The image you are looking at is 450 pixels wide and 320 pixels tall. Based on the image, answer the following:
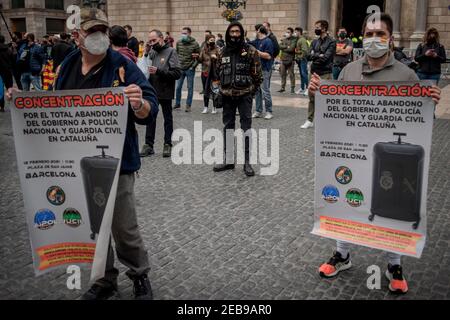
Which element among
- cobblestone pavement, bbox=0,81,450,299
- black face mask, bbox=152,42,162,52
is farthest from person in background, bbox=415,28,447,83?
black face mask, bbox=152,42,162,52

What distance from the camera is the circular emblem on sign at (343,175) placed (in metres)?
3.33

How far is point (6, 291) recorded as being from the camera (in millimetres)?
3340

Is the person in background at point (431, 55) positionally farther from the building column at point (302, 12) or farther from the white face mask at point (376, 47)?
the building column at point (302, 12)

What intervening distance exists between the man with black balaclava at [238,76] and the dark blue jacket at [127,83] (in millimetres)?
3370

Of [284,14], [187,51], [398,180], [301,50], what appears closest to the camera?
[398,180]

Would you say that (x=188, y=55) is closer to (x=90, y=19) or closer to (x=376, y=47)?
(x=376, y=47)

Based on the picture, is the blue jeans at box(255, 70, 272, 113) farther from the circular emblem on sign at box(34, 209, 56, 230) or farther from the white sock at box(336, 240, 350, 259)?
the circular emblem on sign at box(34, 209, 56, 230)

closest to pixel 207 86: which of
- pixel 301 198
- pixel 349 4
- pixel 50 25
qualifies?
pixel 301 198

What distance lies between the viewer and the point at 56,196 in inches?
121

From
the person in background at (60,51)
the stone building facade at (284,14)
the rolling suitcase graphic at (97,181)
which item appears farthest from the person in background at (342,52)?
the stone building facade at (284,14)

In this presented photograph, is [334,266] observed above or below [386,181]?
below

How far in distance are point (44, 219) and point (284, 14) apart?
74.2 feet

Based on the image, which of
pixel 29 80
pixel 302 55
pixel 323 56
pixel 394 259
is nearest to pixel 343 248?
pixel 394 259

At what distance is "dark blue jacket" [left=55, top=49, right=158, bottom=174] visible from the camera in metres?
2.97
